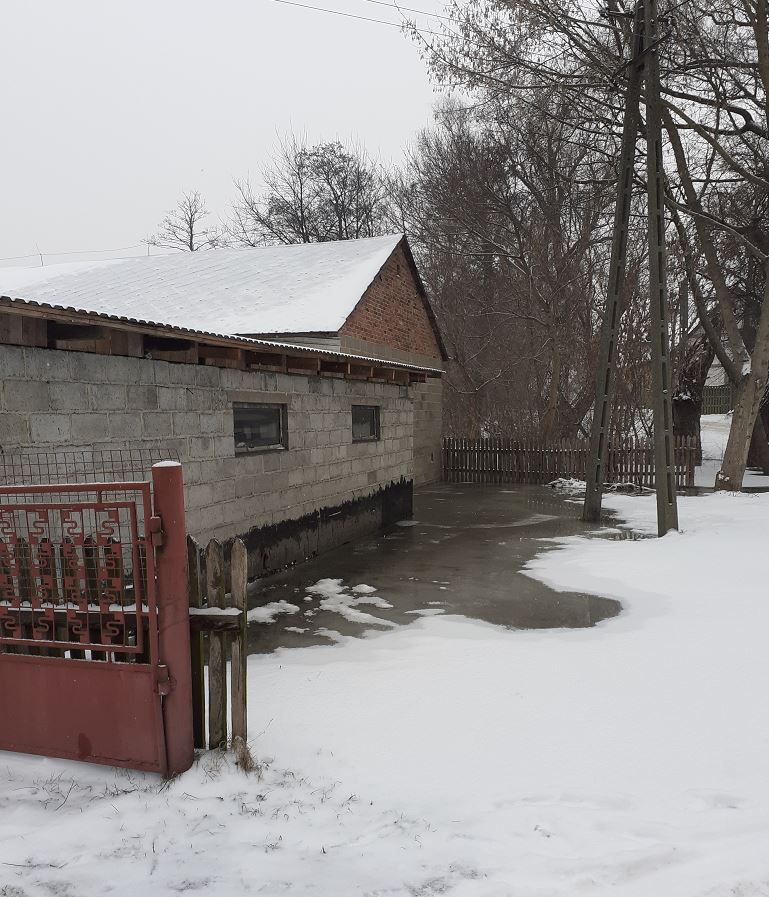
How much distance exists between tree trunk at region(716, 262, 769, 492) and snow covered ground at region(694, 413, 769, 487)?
2566 mm

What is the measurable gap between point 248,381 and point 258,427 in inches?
25.4

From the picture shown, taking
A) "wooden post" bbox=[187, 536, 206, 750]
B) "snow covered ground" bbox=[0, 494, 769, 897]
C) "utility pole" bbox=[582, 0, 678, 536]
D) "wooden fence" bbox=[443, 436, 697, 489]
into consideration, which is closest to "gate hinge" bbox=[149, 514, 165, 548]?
"wooden post" bbox=[187, 536, 206, 750]

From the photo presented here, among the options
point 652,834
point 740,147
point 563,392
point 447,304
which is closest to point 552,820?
point 652,834

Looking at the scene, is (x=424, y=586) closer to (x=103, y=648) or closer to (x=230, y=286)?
(x=103, y=648)

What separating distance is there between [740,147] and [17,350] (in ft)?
60.9

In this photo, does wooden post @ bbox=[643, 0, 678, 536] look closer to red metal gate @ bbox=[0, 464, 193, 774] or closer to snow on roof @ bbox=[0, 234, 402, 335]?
snow on roof @ bbox=[0, 234, 402, 335]

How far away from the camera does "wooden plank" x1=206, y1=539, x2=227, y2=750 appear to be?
3.46 metres

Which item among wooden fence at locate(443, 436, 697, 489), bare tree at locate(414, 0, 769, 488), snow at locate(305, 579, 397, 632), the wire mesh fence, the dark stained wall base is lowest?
snow at locate(305, 579, 397, 632)

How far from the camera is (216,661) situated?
3.47 m

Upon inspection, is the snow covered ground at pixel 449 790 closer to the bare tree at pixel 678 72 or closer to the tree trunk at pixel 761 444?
the bare tree at pixel 678 72

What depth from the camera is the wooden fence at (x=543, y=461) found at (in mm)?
16469

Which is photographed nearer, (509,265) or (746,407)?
(746,407)

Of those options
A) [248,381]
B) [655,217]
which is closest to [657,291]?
[655,217]

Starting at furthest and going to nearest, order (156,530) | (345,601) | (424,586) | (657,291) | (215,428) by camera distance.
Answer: (657,291) < (424,586) < (215,428) < (345,601) < (156,530)
